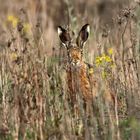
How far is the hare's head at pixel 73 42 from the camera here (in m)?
8.27

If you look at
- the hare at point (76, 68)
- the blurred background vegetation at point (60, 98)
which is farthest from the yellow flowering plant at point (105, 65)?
the hare at point (76, 68)

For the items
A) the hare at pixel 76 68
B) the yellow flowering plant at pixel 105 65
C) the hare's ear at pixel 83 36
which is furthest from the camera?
the hare's ear at pixel 83 36

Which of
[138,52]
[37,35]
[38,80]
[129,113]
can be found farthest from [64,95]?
[37,35]

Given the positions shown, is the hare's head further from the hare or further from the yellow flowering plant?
the yellow flowering plant

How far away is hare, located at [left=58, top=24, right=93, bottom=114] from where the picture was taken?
748 cm

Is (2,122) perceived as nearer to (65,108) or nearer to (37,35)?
(65,108)

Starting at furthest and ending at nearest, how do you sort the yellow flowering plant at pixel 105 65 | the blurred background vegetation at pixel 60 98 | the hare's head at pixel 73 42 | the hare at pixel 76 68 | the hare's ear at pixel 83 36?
→ 1. the hare's ear at pixel 83 36
2. the hare's head at pixel 73 42
3. the yellow flowering plant at pixel 105 65
4. the hare at pixel 76 68
5. the blurred background vegetation at pixel 60 98

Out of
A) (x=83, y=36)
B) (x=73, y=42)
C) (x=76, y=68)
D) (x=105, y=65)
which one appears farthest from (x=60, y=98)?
(x=83, y=36)

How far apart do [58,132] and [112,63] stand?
212 centimetres

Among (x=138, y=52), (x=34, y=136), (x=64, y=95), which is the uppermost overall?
(x=138, y=52)

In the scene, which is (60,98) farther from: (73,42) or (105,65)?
(73,42)

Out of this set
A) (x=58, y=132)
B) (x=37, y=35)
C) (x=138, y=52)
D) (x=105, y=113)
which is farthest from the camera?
(x=37, y=35)

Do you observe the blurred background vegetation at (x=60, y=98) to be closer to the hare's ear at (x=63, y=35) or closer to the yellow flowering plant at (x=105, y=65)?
the yellow flowering plant at (x=105, y=65)

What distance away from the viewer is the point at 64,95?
23.6 ft
